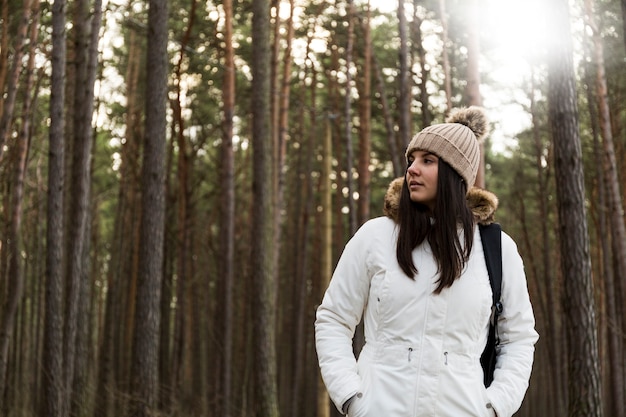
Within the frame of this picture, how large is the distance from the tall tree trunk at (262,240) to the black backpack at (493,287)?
30.0ft

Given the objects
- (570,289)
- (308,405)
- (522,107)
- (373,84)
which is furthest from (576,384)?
(308,405)

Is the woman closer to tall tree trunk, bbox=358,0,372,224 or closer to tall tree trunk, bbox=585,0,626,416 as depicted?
tall tree trunk, bbox=585,0,626,416

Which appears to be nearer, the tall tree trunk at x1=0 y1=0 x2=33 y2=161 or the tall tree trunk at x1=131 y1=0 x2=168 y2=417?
the tall tree trunk at x1=0 y1=0 x2=33 y2=161

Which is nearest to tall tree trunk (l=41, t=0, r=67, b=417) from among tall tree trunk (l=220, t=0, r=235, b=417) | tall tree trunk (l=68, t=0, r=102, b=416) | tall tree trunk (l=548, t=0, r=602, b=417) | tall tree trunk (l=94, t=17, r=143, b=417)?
tall tree trunk (l=68, t=0, r=102, b=416)

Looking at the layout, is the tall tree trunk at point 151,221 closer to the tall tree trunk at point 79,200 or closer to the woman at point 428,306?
the tall tree trunk at point 79,200

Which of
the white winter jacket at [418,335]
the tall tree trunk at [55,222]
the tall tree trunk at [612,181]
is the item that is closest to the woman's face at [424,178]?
the white winter jacket at [418,335]

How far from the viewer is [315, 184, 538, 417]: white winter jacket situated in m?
2.86

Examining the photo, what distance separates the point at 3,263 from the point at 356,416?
46.3 feet

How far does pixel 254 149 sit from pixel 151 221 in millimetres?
2298

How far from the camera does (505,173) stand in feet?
78.3

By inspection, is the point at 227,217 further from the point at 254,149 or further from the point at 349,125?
→ the point at 254,149

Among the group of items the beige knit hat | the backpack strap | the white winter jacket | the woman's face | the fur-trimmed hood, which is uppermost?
the beige knit hat

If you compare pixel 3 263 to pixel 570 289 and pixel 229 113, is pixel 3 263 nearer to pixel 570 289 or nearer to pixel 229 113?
pixel 229 113

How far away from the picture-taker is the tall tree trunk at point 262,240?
478 inches
